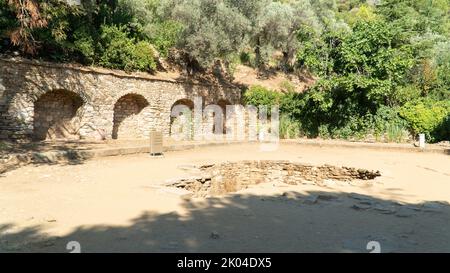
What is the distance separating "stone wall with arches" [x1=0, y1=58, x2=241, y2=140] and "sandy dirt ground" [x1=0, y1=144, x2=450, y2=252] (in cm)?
664

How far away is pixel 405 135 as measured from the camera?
19.1 meters

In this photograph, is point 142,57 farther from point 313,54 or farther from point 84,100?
point 313,54

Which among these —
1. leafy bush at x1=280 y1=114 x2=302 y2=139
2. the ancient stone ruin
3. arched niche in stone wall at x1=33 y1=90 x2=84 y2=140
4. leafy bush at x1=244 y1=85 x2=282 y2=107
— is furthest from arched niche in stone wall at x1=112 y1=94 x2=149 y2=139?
the ancient stone ruin

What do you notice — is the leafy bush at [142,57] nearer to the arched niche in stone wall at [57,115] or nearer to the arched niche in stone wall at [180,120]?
the arched niche in stone wall at [180,120]

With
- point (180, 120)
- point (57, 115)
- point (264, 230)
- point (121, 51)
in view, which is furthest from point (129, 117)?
point (264, 230)

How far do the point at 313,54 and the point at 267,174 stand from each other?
9778 millimetres

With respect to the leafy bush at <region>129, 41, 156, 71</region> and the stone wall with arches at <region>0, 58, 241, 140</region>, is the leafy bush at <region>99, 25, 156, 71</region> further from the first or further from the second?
the stone wall with arches at <region>0, 58, 241, 140</region>

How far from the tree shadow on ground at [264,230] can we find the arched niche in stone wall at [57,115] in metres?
12.3

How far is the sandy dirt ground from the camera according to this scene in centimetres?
442

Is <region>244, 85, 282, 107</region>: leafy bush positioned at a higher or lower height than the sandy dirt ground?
higher

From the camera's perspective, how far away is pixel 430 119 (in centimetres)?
1841

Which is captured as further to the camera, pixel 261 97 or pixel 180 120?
pixel 261 97

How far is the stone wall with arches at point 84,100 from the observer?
15.1 m

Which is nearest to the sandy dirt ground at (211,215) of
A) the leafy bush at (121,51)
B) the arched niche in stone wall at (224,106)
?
the leafy bush at (121,51)
